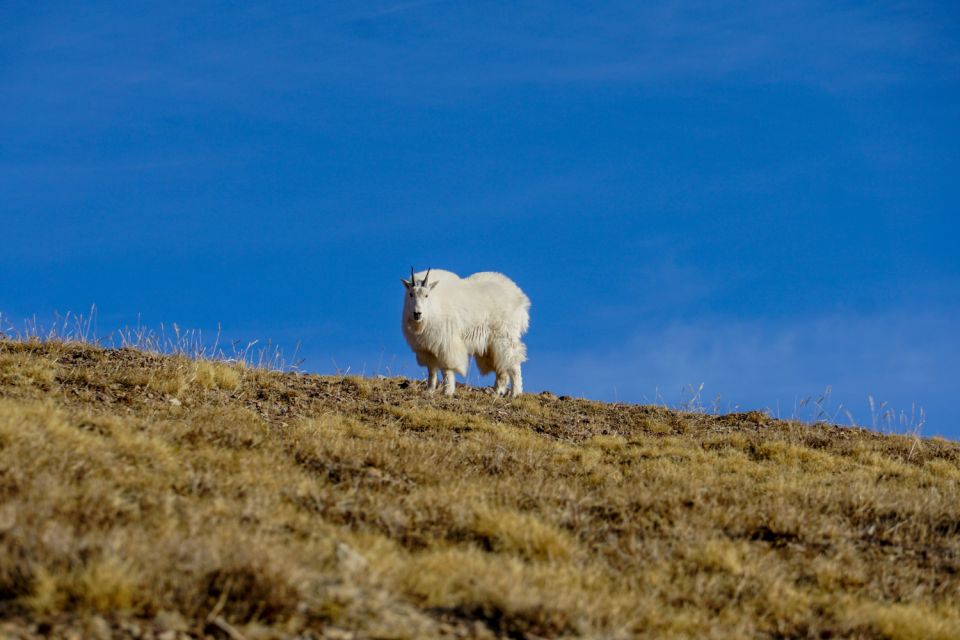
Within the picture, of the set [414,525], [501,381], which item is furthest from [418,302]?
[414,525]

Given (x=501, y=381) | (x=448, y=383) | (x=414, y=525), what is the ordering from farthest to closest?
(x=501, y=381), (x=448, y=383), (x=414, y=525)

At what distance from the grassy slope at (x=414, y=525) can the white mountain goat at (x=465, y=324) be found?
447cm

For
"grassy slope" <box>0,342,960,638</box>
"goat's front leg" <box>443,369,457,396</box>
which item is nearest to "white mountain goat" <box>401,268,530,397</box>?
"goat's front leg" <box>443,369,457,396</box>

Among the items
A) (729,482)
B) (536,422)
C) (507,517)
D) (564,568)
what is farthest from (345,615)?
(536,422)

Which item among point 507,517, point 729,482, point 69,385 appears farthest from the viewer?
point 69,385

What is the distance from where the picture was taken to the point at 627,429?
13.9 metres

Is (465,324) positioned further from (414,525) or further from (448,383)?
(414,525)

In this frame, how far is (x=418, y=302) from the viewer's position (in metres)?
16.3

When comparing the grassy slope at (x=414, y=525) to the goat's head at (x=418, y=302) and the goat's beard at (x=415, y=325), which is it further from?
the goat's beard at (x=415, y=325)

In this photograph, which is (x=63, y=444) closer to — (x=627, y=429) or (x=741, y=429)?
(x=627, y=429)

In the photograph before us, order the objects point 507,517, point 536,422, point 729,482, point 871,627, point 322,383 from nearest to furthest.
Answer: point 871,627, point 507,517, point 729,482, point 536,422, point 322,383

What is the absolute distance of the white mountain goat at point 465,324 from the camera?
16.7 meters

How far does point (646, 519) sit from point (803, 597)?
5.47ft

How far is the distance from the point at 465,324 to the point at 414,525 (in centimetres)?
1067
